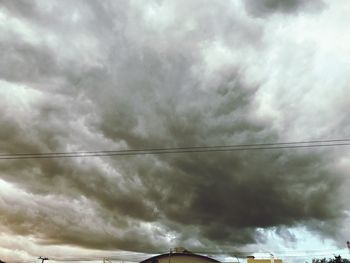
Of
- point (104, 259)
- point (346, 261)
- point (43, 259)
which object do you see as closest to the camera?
point (104, 259)

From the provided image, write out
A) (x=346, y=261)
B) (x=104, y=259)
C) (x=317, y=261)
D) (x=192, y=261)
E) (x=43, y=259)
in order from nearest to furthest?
1. (x=192, y=261)
2. (x=104, y=259)
3. (x=43, y=259)
4. (x=346, y=261)
5. (x=317, y=261)

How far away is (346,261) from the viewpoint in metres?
85.4

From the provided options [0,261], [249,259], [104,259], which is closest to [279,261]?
[249,259]

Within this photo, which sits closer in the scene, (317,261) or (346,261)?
(346,261)

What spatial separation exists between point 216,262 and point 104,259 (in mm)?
18944

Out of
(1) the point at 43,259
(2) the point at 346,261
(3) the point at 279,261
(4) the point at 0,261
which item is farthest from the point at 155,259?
(2) the point at 346,261

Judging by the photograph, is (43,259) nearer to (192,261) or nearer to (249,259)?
(192,261)

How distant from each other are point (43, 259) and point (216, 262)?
41.2 metres

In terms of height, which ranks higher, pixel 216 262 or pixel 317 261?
pixel 317 261

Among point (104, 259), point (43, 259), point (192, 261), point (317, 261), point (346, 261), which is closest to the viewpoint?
point (192, 261)

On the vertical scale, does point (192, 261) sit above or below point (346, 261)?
below

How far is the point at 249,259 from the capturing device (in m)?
46.1

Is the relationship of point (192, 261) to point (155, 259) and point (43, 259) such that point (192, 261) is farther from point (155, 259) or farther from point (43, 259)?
point (43, 259)

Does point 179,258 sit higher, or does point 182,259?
point 179,258
